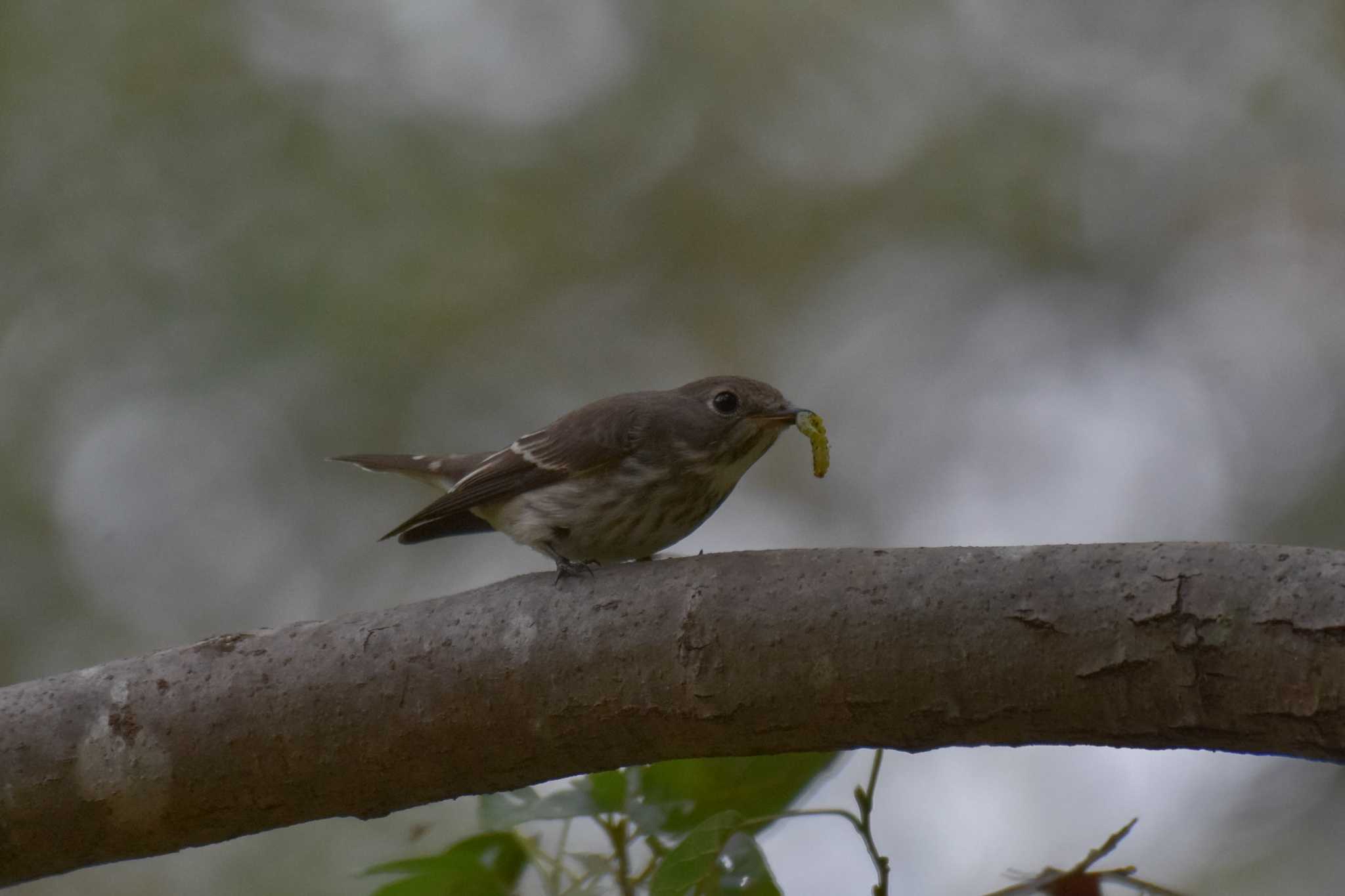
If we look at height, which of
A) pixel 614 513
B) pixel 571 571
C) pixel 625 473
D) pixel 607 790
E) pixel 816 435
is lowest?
pixel 607 790

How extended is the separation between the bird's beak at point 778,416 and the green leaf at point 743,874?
7.13 feet

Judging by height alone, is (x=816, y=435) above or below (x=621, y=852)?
above

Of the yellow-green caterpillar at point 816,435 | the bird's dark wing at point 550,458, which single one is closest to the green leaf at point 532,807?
the bird's dark wing at point 550,458

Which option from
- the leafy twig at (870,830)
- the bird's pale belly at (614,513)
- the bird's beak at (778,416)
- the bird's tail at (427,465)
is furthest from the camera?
the bird's tail at (427,465)

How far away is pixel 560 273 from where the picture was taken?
8.21 meters

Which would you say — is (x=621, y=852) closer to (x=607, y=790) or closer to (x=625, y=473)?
(x=607, y=790)

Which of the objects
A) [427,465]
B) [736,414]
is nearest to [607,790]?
[736,414]

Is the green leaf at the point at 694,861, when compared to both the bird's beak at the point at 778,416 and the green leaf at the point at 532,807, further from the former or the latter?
the bird's beak at the point at 778,416

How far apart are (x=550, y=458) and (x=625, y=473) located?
288 mm

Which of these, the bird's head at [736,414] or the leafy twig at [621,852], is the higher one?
the bird's head at [736,414]

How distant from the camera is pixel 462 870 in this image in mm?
2406

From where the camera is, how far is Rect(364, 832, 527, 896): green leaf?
2377mm

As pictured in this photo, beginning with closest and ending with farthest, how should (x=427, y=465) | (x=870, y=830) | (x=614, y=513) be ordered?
(x=870, y=830)
(x=614, y=513)
(x=427, y=465)

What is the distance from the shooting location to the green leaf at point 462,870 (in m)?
2.38
